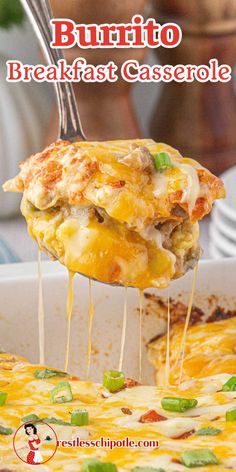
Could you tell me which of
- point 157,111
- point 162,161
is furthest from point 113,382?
point 157,111

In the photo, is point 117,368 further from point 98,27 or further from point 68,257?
point 98,27

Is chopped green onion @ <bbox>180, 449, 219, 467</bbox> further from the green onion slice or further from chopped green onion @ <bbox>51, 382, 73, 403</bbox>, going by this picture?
chopped green onion @ <bbox>51, 382, 73, 403</bbox>

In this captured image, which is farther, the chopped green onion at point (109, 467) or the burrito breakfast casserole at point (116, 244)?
the burrito breakfast casserole at point (116, 244)

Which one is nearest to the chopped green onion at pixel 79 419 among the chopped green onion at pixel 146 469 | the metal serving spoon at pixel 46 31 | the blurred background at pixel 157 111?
the chopped green onion at pixel 146 469

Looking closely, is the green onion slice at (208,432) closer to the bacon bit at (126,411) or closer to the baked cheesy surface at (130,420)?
the baked cheesy surface at (130,420)

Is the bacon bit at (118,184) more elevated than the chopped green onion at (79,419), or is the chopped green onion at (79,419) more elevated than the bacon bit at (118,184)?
the bacon bit at (118,184)

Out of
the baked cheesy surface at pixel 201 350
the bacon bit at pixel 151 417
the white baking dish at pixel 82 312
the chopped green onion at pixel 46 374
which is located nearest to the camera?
the bacon bit at pixel 151 417
